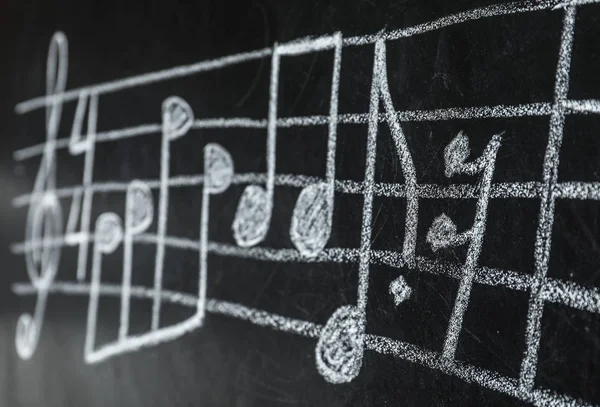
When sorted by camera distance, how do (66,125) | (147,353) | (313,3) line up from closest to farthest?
1. (313,3)
2. (147,353)
3. (66,125)

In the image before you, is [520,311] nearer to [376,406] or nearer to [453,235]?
[453,235]

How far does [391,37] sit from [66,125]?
81 cm

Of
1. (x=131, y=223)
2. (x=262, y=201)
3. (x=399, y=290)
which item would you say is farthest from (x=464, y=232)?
(x=131, y=223)

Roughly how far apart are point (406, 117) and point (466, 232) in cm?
14

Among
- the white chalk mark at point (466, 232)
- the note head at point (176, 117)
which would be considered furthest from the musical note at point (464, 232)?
the note head at point (176, 117)

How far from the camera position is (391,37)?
2.60 feet

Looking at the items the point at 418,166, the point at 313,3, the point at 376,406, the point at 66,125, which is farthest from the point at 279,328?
the point at 66,125

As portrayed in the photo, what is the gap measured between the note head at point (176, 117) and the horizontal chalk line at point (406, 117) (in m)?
0.02

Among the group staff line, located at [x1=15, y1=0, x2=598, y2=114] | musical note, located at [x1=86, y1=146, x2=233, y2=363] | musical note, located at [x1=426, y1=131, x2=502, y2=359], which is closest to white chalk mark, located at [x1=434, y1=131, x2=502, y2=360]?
musical note, located at [x1=426, y1=131, x2=502, y2=359]

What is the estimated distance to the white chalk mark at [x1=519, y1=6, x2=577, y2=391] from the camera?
61cm

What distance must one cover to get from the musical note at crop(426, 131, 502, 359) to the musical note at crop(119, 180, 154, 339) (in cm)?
58

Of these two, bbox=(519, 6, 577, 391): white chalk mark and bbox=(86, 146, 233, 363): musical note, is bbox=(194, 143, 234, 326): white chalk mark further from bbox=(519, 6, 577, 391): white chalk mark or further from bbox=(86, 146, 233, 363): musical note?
bbox=(519, 6, 577, 391): white chalk mark

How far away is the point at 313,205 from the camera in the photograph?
88 centimetres

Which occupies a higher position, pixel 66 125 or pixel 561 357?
pixel 66 125
